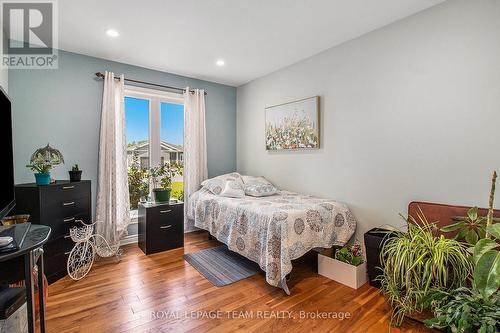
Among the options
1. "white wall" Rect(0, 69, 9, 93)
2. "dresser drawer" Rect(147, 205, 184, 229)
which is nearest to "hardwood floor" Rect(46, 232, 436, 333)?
"dresser drawer" Rect(147, 205, 184, 229)

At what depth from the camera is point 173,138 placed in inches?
157

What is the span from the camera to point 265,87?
13.2 feet

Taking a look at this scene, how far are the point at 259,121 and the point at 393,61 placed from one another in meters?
2.14

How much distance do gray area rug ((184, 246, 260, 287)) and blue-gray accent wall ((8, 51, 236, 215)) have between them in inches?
66.0

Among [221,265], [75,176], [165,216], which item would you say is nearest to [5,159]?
[75,176]

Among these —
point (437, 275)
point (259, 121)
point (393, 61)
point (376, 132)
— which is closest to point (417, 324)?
point (437, 275)

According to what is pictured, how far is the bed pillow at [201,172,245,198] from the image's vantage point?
11.2ft

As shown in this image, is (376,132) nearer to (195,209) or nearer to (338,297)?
(338,297)

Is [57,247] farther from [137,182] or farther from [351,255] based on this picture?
[351,255]

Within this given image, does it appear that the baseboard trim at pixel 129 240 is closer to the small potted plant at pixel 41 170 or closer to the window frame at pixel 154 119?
the window frame at pixel 154 119

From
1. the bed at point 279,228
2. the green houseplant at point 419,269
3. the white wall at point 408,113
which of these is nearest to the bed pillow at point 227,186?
the bed at point 279,228

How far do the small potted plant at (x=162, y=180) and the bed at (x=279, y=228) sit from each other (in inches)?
28.8

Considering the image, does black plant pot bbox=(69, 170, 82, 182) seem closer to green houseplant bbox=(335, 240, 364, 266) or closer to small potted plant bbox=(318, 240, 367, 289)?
small potted plant bbox=(318, 240, 367, 289)

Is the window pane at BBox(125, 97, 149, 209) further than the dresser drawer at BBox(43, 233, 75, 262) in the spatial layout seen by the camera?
Yes
